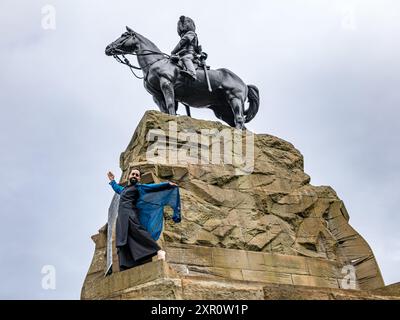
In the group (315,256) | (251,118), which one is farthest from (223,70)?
(315,256)

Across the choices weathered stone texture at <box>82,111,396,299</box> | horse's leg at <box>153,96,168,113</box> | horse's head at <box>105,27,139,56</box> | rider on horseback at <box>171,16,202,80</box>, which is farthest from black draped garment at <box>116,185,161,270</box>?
horse's head at <box>105,27,139,56</box>

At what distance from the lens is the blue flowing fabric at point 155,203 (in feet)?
37.2

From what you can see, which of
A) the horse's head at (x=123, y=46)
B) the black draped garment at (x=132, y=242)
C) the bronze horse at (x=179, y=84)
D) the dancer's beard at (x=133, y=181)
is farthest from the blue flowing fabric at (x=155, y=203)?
the horse's head at (x=123, y=46)

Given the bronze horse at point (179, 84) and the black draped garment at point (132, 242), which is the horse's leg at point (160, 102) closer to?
the bronze horse at point (179, 84)

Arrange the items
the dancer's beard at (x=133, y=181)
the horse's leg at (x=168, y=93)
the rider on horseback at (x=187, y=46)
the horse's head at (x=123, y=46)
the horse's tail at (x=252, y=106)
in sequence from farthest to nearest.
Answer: the horse's tail at (x=252, y=106)
the horse's head at (x=123, y=46)
the rider on horseback at (x=187, y=46)
the horse's leg at (x=168, y=93)
the dancer's beard at (x=133, y=181)

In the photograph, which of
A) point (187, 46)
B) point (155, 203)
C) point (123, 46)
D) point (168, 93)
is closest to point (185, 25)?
point (187, 46)

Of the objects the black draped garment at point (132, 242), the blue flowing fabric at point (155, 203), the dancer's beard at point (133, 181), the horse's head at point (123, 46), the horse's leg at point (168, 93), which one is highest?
the horse's head at point (123, 46)

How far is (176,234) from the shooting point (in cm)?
1307

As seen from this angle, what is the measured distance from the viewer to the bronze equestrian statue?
17.5 metres

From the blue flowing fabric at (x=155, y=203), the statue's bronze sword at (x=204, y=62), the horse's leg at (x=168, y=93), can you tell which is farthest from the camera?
the statue's bronze sword at (x=204, y=62)

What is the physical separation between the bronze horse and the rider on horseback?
8.9 inches

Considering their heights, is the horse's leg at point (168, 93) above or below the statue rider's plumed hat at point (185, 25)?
below

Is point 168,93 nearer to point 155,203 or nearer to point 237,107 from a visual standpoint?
point 237,107
